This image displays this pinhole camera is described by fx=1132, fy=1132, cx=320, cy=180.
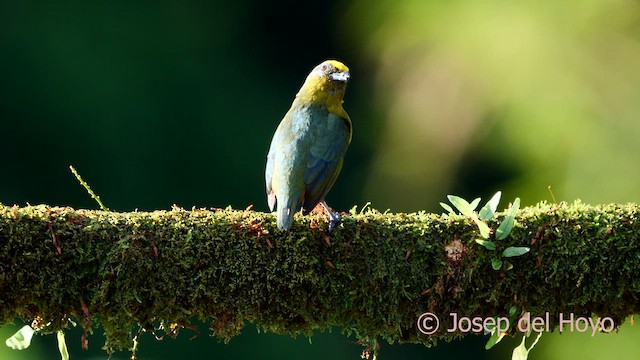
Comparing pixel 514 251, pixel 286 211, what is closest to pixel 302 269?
pixel 286 211

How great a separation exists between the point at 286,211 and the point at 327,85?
4.17ft

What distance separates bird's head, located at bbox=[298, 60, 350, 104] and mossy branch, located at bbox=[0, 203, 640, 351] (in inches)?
46.7

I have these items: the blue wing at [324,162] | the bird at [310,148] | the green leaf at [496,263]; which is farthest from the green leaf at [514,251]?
the blue wing at [324,162]

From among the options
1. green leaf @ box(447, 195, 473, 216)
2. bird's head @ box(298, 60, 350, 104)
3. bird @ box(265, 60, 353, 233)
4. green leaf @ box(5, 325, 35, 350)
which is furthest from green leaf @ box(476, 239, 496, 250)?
green leaf @ box(5, 325, 35, 350)

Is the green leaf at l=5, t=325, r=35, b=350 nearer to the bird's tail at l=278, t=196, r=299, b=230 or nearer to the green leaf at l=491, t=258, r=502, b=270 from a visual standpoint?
the bird's tail at l=278, t=196, r=299, b=230

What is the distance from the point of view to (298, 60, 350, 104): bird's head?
203 inches

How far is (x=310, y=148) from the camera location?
187 inches

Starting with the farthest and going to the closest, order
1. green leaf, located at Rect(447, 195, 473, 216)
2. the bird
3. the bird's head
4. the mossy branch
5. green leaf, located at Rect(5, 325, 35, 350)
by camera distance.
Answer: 1. the bird's head
2. the bird
3. green leaf, located at Rect(447, 195, 473, 216)
4. green leaf, located at Rect(5, 325, 35, 350)
5. the mossy branch

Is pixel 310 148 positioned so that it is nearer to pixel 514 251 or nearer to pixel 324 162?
pixel 324 162

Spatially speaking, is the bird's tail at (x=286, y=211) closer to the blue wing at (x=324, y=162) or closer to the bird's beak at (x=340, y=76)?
the blue wing at (x=324, y=162)

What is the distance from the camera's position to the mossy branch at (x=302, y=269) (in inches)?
147

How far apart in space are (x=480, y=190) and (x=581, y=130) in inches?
Result: 79.0

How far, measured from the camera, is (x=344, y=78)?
5.19m

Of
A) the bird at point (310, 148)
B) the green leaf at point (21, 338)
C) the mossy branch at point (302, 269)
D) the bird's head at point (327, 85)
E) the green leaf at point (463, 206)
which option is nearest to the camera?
the mossy branch at point (302, 269)
